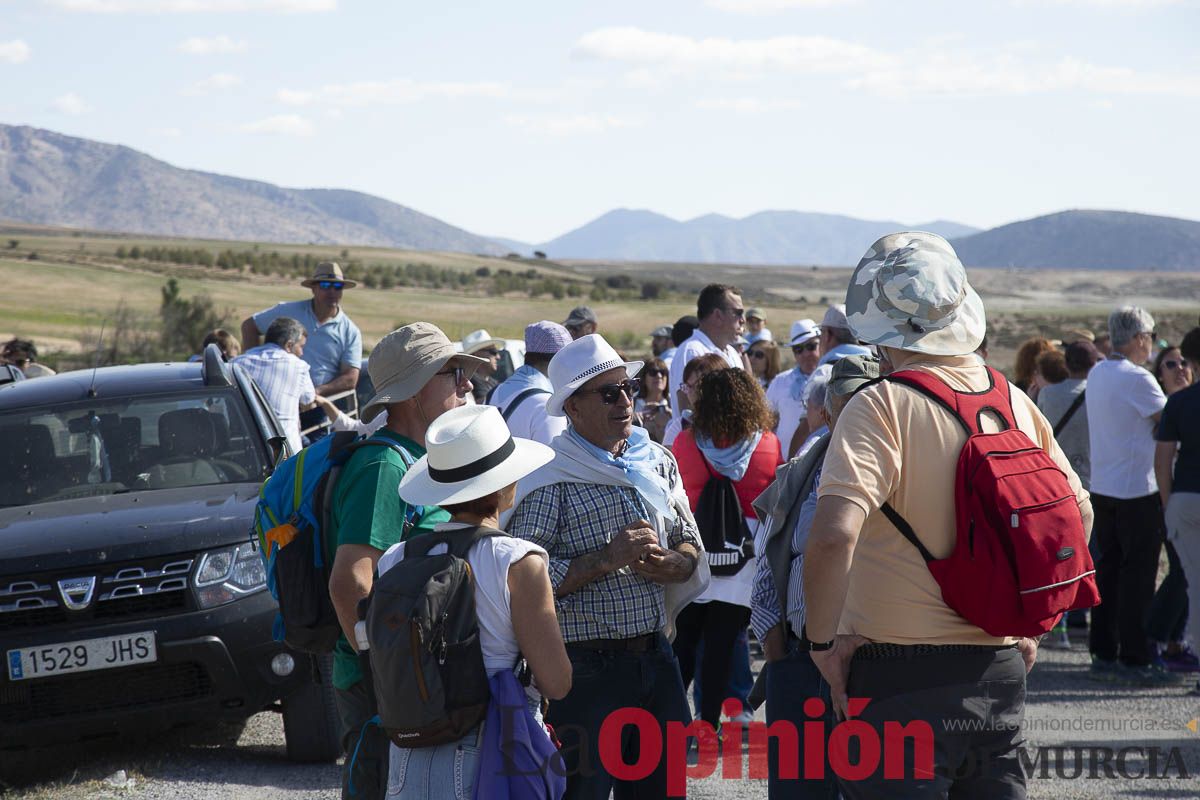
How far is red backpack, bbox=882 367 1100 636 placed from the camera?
9.68 feet

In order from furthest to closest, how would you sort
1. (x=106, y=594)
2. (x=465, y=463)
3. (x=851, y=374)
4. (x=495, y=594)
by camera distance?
(x=106, y=594) → (x=851, y=374) → (x=465, y=463) → (x=495, y=594)

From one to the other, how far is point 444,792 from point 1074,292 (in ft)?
519

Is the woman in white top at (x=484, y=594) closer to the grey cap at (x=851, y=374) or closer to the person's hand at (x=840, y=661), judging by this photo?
the person's hand at (x=840, y=661)

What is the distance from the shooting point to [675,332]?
38.4 feet

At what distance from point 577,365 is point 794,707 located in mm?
1385

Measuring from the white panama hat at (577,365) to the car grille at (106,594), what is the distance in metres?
2.41

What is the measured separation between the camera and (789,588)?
430 centimetres

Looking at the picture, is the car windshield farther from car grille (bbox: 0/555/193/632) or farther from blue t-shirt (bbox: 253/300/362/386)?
blue t-shirt (bbox: 253/300/362/386)

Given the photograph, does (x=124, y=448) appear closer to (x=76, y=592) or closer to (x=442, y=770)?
(x=76, y=592)

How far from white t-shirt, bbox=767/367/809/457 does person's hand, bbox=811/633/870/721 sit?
5.18m

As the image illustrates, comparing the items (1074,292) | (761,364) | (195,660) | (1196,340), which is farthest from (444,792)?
(1074,292)

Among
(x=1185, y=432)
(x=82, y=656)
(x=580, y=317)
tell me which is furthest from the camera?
(x=580, y=317)

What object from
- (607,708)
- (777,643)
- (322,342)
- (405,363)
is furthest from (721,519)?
(322,342)

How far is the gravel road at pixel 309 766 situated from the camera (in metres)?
5.91
